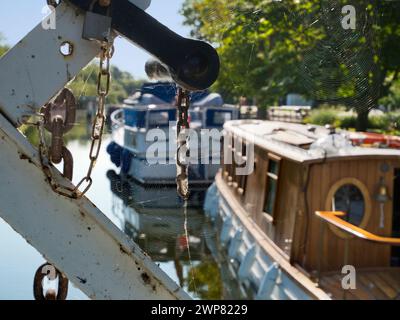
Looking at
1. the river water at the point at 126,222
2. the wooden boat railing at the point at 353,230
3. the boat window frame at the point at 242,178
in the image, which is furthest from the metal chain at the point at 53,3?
the boat window frame at the point at 242,178

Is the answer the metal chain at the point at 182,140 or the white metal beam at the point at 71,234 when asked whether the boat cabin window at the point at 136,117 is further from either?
the white metal beam at the point at 71,234

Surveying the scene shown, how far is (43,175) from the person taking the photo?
4.79ft

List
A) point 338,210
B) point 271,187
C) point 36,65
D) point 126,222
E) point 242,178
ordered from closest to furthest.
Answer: point 36,65 < point 126,222 < point 338,210 < point 271,187 < point 242,178

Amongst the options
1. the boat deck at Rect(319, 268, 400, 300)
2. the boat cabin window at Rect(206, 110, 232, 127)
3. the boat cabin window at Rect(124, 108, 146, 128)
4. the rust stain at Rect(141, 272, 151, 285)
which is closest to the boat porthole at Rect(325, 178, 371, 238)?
the boat deck at Rect(319, 268, 400, 300)

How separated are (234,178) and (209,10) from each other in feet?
24.3

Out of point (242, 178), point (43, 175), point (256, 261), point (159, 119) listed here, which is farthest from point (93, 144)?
point (242, 178)

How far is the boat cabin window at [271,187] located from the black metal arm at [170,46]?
4.91 m

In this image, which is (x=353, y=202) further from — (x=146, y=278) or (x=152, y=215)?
(x=146, y=278)

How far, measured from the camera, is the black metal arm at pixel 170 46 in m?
1.49

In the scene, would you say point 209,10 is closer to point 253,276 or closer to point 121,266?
point 121,266

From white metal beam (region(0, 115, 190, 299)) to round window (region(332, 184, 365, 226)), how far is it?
4.43 meters

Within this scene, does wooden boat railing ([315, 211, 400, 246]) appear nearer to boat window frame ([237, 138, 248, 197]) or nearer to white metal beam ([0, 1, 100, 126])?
boat window frame ([237, 138, 248, 197])

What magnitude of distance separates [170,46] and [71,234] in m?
0.62
